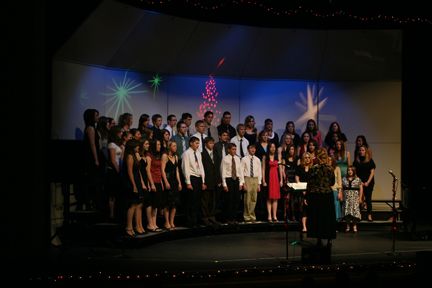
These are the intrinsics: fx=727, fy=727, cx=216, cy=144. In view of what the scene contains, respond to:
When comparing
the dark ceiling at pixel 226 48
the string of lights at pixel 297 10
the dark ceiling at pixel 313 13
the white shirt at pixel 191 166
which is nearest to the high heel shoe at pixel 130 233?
the white shirt at pixel 191 166

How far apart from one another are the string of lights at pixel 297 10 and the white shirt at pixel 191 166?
2.82 meters

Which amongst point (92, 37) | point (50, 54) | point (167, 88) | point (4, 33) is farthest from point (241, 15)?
point (4, 33)

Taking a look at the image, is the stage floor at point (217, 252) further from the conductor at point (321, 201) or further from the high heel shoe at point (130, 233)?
the conductor at point (321, 201)

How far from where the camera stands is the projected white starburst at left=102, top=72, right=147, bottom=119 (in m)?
14.0

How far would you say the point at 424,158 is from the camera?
→ 1670 centimetres

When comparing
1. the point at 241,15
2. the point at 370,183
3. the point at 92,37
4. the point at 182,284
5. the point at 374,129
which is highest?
the point at 241,15

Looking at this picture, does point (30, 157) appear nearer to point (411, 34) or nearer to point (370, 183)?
point (370, 183)

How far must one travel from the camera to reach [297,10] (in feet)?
49.5

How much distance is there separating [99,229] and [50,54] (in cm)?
290

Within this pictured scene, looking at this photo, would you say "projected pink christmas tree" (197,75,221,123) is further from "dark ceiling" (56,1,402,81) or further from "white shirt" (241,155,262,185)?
"white shirt" (241,155,262,185)

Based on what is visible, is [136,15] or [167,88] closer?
[136,15]

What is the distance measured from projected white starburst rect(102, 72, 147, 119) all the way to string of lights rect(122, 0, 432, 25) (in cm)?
162

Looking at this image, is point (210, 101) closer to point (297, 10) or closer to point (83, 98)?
point (297, 10)

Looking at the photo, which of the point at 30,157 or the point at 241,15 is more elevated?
the point at 241,15
